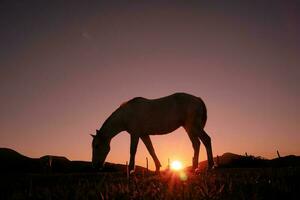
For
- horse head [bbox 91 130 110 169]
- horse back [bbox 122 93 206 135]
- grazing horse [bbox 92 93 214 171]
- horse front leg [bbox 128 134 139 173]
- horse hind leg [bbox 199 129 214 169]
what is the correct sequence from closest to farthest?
horse hind leg [bbox 199 129 214 169] < horse front leg [bbox 128 134 139 173] < grazing horse [bbox 92 93 214 171] < horse back [bbox 122 93 206 135] < horse head [bbox 91 130 110 169]

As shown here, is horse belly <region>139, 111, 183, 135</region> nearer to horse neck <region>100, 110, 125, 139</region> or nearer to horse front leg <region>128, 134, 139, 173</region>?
horse front leg <region>128, 134, 139, 173</region>

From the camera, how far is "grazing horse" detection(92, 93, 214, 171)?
41.7 feet

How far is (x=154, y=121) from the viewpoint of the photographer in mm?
13109

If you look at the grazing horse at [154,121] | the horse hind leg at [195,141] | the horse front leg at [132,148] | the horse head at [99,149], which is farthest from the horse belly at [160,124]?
the horse head at [99,149]

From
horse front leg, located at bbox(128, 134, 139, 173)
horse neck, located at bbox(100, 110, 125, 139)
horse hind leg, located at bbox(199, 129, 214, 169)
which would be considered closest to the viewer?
horse hind leg, located at bbox(199, 129, 214, 169)

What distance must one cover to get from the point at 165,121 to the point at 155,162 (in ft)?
5.56

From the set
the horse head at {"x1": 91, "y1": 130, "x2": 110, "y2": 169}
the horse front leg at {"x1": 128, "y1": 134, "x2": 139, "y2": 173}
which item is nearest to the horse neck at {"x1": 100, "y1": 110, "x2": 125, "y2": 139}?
the horse head at {"x1": 91, "y1": 130, "x2": 110, "y2": 169}

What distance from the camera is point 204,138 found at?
12172 millimetres

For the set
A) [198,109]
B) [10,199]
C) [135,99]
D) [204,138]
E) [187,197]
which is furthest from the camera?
[135,99]

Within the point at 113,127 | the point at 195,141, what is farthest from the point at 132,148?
the point at 195,141

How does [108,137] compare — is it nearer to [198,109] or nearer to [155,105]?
[155,105]

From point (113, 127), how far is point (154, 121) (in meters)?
1.99

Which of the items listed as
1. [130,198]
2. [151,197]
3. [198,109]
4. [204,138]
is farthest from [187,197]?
[198,109]

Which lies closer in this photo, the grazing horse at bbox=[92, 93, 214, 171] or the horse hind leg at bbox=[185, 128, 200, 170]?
the horse hind leg at bbox=[185, 128, 200, 170]
